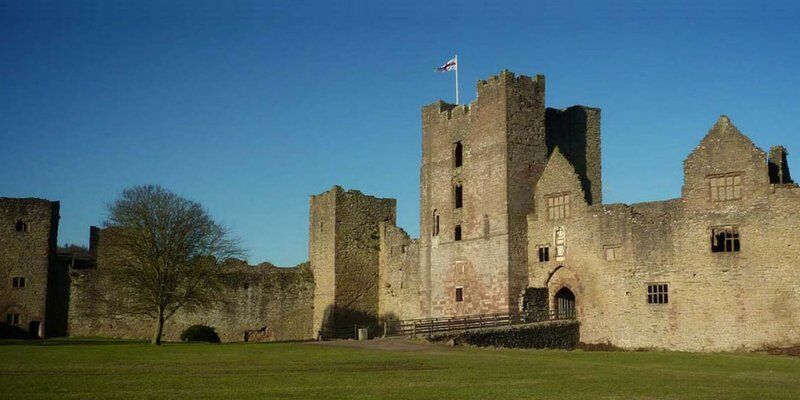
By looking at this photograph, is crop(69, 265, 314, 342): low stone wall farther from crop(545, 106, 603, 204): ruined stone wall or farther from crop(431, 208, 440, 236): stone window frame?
crop(545, 106, 603, 204): ruined stone wall

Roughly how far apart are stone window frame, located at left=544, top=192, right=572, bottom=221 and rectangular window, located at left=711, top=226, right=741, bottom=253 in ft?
24.2

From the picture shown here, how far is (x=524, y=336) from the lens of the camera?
1561 inches

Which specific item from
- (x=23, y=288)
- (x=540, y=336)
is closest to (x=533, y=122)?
(x=540, y=336)

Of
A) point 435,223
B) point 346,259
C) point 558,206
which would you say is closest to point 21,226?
point 346,259

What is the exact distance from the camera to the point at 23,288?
182 feet

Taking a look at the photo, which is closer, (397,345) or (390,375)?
(390,375)

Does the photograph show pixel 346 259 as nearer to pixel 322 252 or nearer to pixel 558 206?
pixel 322 252

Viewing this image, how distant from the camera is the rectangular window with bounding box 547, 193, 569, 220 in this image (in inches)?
1706

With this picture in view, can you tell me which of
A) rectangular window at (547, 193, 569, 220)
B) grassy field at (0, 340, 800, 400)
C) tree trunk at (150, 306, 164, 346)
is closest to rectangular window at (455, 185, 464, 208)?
rectangular window at (547, 193, 569, 220)

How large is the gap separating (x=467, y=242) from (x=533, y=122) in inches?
272

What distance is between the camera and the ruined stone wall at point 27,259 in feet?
181

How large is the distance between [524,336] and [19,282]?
31857 millimetres

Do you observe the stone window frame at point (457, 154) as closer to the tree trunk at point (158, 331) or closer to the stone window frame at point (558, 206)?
the stone window frame at point (558, 206)

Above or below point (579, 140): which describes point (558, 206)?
below
